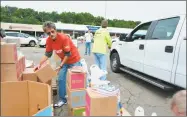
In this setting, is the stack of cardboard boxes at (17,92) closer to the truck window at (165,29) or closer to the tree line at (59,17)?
the truck window at (165,29)

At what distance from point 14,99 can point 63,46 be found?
1.21 meters

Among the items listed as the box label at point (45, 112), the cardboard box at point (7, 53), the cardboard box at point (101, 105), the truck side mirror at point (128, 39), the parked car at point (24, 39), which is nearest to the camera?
the box label at point (45, 112)

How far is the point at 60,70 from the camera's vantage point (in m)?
4.04

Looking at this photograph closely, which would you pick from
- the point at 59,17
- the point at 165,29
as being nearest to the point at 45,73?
the point at 165,29

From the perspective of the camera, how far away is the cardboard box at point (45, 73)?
12.6 ft

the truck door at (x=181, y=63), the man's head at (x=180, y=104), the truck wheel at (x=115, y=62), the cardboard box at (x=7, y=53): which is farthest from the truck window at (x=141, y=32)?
the man's head at (x=180, y=104)

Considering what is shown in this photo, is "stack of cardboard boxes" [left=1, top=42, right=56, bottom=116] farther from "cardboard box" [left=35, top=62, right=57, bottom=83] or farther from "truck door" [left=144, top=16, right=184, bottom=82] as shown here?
"truck door" [left=144, top=16, right=184, bottom=82]

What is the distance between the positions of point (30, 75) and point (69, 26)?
160ft

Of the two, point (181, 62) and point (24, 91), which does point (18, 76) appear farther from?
point (181, 62)

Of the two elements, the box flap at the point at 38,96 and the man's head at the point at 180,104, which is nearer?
the man's head at the point at 180,104

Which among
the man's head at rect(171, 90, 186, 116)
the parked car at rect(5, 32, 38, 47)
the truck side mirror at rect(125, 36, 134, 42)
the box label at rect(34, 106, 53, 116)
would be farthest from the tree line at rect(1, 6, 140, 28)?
the man's head at rect(171, 90, 186, 116)

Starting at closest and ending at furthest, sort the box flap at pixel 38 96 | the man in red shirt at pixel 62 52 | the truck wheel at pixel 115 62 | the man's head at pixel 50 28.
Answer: the box flap at pixel 38 96
the man's head at pixel 50 28
the man in red shirt at pixel 62 52
the truck wheel at pixel 115 62

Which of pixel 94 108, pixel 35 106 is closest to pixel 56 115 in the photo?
pixel 35 106

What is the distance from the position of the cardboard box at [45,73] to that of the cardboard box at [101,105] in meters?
1.58
